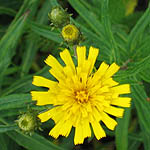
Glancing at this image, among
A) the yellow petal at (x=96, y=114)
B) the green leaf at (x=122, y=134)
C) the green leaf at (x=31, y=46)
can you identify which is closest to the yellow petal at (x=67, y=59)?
the yellow petal at (x=96, y=114)

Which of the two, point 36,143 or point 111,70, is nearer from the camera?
point 111,70

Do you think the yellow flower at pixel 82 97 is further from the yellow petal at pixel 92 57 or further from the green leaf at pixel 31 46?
the green leaf at pixel 31 46

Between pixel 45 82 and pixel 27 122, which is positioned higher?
pixel 45 82

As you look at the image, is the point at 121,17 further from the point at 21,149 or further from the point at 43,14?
the point at 21,149

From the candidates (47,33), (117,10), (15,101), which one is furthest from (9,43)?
(117,10)

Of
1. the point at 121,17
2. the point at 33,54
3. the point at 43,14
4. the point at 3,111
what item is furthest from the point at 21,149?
the point at 121,17

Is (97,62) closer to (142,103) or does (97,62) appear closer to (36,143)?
(142,103)
